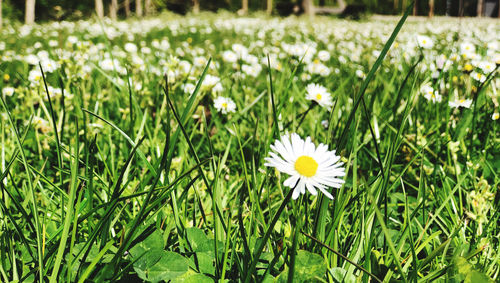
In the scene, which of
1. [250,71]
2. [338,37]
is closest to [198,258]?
[250,71]

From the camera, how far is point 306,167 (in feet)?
1.80

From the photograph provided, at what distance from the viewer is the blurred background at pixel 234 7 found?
53.3 ft

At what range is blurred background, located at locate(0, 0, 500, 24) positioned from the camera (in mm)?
16252

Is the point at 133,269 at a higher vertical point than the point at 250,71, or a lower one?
lower

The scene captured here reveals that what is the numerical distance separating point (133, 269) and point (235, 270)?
0.19 m

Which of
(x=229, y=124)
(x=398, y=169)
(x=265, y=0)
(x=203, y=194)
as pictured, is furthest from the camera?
(x=265, y=0)

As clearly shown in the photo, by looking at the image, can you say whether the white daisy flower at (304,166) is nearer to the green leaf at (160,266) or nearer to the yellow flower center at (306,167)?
the yellow flower center at (306,167)

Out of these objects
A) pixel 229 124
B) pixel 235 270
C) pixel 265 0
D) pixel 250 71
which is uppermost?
pixel 265 0

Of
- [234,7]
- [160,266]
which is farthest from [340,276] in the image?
[234,7]

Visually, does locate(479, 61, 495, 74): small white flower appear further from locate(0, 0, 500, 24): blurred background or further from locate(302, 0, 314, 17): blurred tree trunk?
locate(302, 0, 314, 17): blurred tree trunk

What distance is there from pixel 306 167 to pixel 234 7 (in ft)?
87.7

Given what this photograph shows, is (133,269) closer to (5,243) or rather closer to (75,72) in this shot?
(5,243)

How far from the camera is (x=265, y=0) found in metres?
27.1

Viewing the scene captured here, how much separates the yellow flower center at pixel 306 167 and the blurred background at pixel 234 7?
13.5 metres
